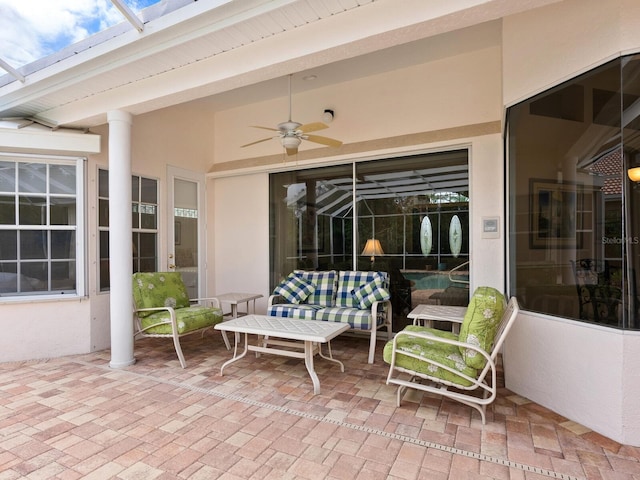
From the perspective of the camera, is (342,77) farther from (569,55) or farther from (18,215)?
(18,215)

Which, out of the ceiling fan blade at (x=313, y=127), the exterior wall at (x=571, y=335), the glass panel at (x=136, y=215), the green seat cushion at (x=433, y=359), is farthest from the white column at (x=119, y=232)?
the exterior wall at (x=571, y=335)

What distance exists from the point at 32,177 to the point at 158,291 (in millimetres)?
1948

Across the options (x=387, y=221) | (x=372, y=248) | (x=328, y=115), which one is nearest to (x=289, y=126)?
(x=328, y=115)

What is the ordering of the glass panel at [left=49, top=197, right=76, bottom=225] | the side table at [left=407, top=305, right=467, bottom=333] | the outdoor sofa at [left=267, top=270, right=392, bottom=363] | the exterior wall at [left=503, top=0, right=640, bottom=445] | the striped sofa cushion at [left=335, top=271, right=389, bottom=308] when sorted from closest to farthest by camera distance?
1. the exterior wall at [left=503, top=0, right=640, bottom=445]
2. the side table at [left=407, top=305, right=467, bottom=333]
3. the outdoor sofa at [left=267, top=270, right=392, bottom=363]
4. the glass panel at [left=49, top=197, right=76, bottom=225]
5. the striped sofa cushion at [left=335, top=271, right=389, bottom=308]

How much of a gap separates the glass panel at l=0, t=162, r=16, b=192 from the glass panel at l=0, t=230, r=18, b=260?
49 cm

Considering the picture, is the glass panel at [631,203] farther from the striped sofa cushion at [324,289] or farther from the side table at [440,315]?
the striped sofa cushion at [324,289]

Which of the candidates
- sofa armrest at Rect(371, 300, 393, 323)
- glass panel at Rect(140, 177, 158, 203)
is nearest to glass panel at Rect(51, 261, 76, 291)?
glass panel at Rect(140, 177, 158, 203)

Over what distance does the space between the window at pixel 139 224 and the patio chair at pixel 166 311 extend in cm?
58

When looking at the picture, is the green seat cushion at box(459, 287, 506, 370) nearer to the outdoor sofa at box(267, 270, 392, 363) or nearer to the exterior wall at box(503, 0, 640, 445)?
the exterior wall at box(503, 0, 640, 445)

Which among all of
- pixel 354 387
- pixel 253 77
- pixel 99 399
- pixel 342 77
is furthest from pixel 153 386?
pixel 342 77

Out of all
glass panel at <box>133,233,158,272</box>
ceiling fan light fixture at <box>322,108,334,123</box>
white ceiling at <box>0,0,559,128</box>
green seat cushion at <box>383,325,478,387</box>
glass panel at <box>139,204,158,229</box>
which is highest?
ceiling fan light fixture at <box>322,108,334,123</box>

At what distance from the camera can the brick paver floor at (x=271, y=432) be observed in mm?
2070

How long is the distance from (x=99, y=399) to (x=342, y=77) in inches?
182

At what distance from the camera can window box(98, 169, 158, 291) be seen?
4.51 meters
